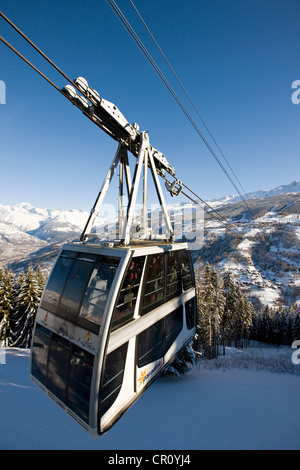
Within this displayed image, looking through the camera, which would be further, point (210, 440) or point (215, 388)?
point (215, 388)

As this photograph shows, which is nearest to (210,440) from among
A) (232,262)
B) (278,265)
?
(232,262)

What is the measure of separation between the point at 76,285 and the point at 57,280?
2.80 ft

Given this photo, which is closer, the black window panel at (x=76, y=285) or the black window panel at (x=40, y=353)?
the black window panel at (x=76, y=285)

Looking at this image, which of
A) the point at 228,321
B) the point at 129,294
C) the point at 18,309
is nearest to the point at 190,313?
the point at 129,294

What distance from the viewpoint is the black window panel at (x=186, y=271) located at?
776 cm

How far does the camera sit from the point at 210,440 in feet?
21.5

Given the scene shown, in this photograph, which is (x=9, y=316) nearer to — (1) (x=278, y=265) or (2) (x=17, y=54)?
(2) (x=17, y=54)

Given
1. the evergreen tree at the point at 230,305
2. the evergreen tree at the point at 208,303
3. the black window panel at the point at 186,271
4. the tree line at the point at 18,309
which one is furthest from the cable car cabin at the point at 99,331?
the evergreen tree at the point at 230,305

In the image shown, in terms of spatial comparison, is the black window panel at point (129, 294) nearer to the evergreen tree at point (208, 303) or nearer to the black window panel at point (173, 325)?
the black window panel at point (173, 325)

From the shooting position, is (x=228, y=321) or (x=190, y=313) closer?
(x=190, y=313)

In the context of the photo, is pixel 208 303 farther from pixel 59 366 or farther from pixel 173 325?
pixel 59 366

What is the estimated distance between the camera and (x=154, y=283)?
5.66 m
